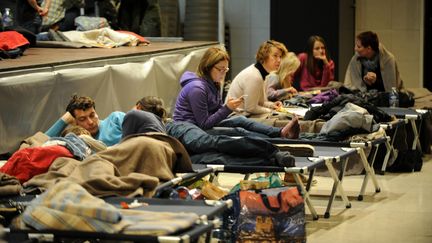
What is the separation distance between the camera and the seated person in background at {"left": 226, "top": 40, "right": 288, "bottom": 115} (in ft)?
29.7

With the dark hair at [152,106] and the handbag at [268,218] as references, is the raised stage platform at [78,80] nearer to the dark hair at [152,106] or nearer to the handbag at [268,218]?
the dark hair at [152,106]

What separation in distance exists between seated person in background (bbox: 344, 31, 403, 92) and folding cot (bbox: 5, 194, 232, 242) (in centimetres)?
517

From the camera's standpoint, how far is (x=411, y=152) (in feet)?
31.3

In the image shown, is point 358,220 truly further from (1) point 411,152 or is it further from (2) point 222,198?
(1) point 411,152

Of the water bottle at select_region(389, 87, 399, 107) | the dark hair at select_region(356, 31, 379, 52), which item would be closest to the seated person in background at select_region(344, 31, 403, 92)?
the dark hair at select_region(356, 31, 379, 52)

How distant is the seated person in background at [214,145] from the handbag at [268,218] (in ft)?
2.18

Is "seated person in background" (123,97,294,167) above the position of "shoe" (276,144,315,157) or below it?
above

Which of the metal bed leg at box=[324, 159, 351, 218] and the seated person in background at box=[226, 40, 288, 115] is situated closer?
the metal bed leg at box=[324, 159, 351, 218]

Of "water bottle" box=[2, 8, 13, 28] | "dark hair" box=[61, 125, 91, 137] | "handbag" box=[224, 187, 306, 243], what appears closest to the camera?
"handbag" box=[224, 187, 306, 243]

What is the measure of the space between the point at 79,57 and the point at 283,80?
2175 millimetres

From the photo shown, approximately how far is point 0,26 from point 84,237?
5.48 m

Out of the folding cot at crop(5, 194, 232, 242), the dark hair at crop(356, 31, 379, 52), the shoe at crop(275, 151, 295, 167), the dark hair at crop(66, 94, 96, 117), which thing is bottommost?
the shoe at crop(275, 151, 295, 167)

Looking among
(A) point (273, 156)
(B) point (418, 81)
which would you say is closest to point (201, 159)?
(A) point (273, 156)

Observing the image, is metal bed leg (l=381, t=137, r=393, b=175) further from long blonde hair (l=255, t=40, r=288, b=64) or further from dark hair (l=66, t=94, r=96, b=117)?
dark hair (l=66, t=94, r=96, b=117)
